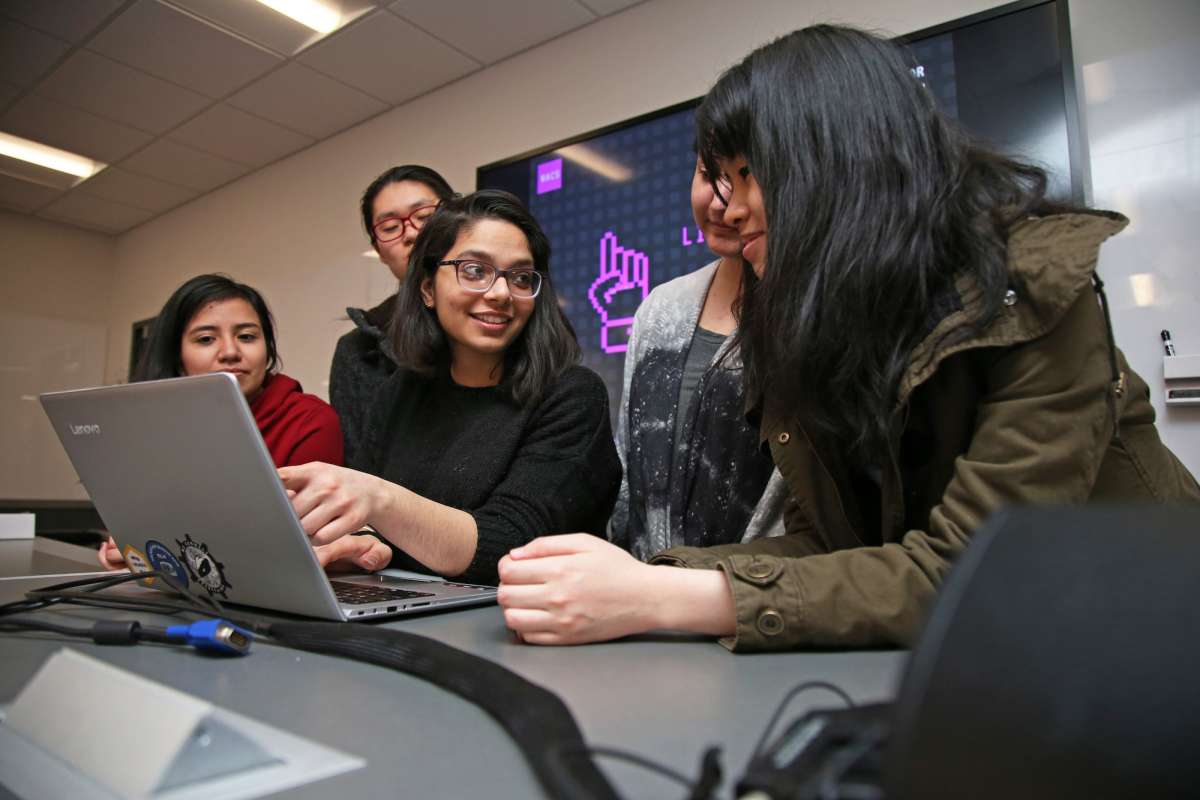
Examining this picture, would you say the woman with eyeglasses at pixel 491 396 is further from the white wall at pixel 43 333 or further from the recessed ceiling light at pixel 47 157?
the white wall at pixel 43 333

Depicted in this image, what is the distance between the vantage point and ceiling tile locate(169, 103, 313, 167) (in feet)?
12.3

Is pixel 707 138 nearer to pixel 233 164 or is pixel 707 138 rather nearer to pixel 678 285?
pixel 678 285

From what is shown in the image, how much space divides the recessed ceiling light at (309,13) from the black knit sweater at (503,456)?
206cm

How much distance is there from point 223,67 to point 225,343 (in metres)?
2.13

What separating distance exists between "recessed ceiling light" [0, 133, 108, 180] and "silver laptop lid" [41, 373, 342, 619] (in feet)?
13.9

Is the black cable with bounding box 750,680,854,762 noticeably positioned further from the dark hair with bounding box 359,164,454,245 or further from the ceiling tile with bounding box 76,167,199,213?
the ceiling tile with bounding box 76,167,199,213

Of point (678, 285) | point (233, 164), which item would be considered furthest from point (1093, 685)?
point (233, 164)

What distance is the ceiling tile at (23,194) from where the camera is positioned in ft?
15.2

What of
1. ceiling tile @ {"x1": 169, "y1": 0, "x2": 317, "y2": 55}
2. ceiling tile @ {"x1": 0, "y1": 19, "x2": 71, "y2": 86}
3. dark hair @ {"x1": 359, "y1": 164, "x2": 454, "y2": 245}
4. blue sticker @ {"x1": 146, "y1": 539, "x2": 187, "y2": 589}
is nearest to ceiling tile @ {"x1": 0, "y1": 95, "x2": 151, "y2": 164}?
ceiling tile @ {"x1": 0, "y1": 19, "x2": 71, "y2": 86}

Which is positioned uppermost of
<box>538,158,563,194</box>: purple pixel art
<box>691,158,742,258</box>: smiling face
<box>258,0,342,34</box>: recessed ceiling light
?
<box>258,0,342,34</box>: recessed ceiling light

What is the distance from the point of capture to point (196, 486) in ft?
2.42

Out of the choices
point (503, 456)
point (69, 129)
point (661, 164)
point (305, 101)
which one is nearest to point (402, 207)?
point (661, 164)

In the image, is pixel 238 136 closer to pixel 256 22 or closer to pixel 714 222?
pixel 256 22

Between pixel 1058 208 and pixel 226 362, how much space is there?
162cm
